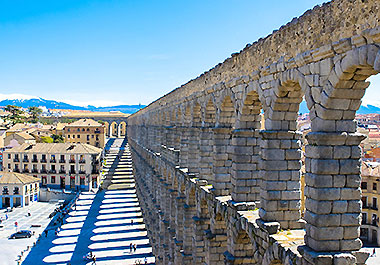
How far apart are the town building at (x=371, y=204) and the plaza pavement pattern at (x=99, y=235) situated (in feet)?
63.5

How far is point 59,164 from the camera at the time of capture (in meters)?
70.3

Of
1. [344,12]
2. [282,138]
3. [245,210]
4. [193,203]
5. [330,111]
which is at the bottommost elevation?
[193,203]

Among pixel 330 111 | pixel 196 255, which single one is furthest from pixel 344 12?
pixel 196 255

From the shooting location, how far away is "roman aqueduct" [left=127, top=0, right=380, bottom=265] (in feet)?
25.3

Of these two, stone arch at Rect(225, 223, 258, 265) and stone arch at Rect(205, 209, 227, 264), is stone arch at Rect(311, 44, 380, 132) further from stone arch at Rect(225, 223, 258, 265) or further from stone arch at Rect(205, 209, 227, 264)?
stone arch at Rect(205, 209, 227, 264)

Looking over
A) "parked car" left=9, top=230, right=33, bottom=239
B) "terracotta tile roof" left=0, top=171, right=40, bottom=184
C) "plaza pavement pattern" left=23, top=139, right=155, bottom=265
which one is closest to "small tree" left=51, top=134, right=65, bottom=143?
"terracotta tile roof" left=0, top=171, right=40, bottom=184

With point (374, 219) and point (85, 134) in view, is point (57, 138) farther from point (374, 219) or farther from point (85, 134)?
point (374, 219)

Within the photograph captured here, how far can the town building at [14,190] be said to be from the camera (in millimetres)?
60656

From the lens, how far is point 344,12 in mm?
7457

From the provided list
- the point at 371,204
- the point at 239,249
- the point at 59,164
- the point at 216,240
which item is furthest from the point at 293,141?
the point at 59,164

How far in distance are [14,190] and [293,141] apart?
59620mm

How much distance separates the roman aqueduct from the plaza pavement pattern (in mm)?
22196

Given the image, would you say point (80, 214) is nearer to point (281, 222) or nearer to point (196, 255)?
point (196, 255)

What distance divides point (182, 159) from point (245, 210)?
931 cm
